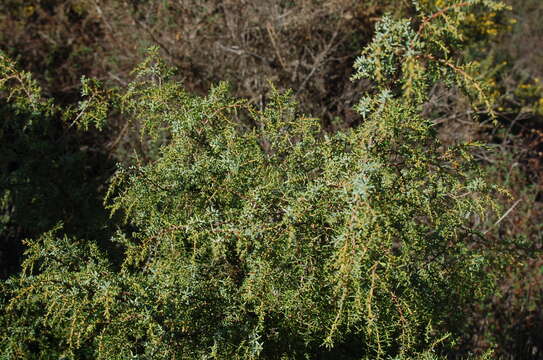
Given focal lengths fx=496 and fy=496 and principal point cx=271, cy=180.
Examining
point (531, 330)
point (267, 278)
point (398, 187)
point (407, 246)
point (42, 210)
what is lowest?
point (531, 330)

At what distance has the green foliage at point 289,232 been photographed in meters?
1.62

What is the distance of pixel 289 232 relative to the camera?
5.65 feet

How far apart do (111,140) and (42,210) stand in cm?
222

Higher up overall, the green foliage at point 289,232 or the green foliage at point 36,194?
the green foliage at point 289,232

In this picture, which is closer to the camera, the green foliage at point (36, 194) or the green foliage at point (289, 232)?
the green foliage at point (289, 232)

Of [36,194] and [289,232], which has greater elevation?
[289,232]

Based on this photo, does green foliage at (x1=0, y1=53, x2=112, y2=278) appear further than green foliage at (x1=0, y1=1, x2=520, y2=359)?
Yes

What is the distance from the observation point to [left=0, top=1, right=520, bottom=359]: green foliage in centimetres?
162

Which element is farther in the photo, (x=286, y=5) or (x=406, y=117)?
(x=286, y=5)

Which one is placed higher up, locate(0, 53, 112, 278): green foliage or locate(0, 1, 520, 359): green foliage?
locate(0, 1, 520, 359): green foliage

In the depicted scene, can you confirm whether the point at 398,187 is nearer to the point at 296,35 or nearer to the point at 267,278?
the point at 267,278

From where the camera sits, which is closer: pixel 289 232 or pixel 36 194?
pixel 289 232

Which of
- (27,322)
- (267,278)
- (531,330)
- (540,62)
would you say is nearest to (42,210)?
(27,322)

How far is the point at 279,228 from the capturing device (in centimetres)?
181
